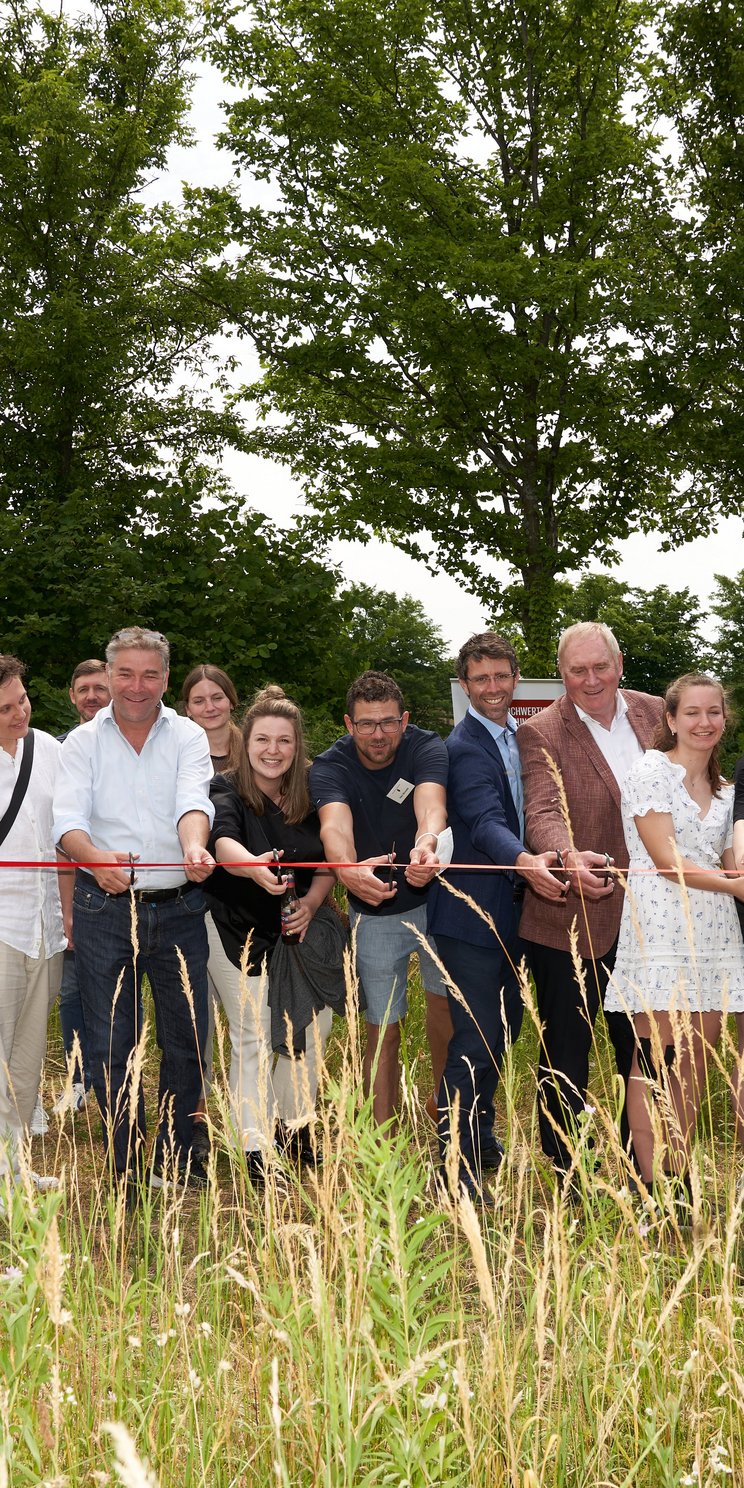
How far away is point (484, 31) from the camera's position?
13055mm

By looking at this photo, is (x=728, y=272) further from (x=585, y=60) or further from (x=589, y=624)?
(x=589, y=624)

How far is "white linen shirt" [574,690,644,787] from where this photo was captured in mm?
4777

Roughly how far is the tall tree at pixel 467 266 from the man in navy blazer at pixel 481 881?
24.4ft

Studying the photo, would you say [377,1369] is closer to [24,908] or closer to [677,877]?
[677,877]

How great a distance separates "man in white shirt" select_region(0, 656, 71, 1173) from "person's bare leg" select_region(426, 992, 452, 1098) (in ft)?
5.18

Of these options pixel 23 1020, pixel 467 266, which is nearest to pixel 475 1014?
→ pixel 23 1020

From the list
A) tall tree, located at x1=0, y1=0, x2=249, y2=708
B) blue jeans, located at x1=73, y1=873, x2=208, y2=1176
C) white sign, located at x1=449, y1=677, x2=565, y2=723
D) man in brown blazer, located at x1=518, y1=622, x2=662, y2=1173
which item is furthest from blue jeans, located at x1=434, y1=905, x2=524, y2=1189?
tall tree, located at x1=0, y1=0, x2=249, y2=708

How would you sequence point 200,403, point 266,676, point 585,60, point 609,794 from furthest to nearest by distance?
point 200,403 → point 585,60 → point 266,676 → point 609,794

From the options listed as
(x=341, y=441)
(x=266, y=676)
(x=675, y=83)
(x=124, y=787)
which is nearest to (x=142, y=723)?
(x=124, y=787)

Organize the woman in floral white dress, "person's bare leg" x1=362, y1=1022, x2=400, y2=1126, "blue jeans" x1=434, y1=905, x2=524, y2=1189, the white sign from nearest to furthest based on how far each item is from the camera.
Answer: the woman in floral white dress
"blue jeans" x1=434, y1=905, x2=524, y2=1189
"person's bare leg" x1=362, y1=1022, x2=400, y2=1126
the white sign

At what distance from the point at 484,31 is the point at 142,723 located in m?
10.9

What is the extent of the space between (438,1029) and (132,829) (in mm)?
1675

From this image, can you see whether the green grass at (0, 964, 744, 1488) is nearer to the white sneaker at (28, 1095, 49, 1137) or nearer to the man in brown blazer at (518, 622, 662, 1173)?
the man in brown blazer at (518, 622, 662, 1173)

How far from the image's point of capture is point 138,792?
15.6ft
